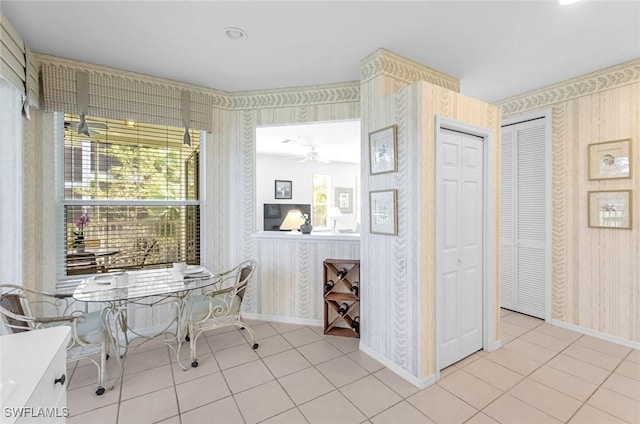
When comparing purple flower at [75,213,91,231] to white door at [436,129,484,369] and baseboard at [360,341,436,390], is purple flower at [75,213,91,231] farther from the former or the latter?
white door at [436,129,484,369]

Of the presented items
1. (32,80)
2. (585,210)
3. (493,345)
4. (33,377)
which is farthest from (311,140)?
(33,377)

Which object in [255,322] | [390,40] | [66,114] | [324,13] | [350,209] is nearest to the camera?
[324,13]

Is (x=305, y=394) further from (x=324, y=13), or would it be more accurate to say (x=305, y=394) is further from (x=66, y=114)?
(x=66, y=114)

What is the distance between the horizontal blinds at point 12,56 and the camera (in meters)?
2.03

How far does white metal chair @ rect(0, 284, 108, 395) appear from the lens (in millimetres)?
1981

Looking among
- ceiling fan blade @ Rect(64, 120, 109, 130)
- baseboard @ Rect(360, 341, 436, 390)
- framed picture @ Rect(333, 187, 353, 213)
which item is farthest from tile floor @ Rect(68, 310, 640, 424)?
framed picture @ Rect(333, 187, 353, 213)

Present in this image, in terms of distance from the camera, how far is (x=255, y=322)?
349 cm

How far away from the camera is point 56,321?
Result: 2.04 metres

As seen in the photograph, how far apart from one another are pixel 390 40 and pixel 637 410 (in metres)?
3.15

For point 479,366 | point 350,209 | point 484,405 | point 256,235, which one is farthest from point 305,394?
point 350,209

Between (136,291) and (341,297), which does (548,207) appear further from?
(136,291)

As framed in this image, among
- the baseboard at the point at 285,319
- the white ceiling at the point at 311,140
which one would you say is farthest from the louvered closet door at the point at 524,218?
the baseboard at the point at 285,319

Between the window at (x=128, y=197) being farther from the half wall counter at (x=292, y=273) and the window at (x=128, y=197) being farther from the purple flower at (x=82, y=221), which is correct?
the half wall counter at (x=292, y=273)

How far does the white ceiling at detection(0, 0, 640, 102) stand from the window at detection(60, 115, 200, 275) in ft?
2.31
